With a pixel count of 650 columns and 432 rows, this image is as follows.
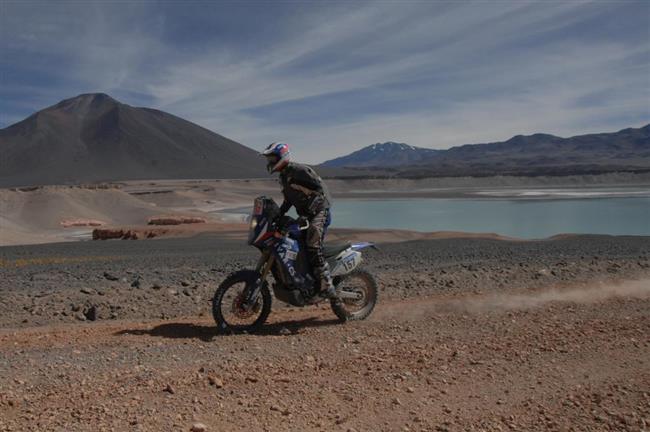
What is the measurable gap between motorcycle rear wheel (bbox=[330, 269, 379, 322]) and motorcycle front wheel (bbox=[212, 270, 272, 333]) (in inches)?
29.8

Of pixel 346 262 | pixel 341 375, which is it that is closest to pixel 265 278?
pixel 346 262

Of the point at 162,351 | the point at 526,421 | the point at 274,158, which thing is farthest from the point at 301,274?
the point at 526,421

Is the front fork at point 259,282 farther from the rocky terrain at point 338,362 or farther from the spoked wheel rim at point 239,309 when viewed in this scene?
the rocky terrain at point 338,362

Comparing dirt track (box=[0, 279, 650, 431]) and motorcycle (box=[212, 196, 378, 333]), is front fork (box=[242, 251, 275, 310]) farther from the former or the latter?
dirt track (box=[0, 279, 650, 431])

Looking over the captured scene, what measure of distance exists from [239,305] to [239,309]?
0.04 m

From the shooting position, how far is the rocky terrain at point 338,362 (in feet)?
12.2

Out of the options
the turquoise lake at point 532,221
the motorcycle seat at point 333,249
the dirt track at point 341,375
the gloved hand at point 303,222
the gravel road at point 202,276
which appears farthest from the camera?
the turquoise lake at point 532,221

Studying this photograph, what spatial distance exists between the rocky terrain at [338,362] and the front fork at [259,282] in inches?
12.4

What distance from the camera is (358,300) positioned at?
6.61m

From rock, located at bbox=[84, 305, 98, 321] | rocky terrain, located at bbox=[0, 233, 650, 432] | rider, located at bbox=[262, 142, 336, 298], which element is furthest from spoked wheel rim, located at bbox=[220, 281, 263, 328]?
rock, located at bbox=[84, 305, 98, 321]

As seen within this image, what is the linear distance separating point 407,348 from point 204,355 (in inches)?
64.1

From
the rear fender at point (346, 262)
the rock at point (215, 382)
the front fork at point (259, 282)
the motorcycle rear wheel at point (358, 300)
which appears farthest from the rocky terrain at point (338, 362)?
the rear fender at point (346, 262)

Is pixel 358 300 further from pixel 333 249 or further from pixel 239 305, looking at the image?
pixel 239 305

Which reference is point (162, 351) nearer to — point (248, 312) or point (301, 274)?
point (248, 312)
